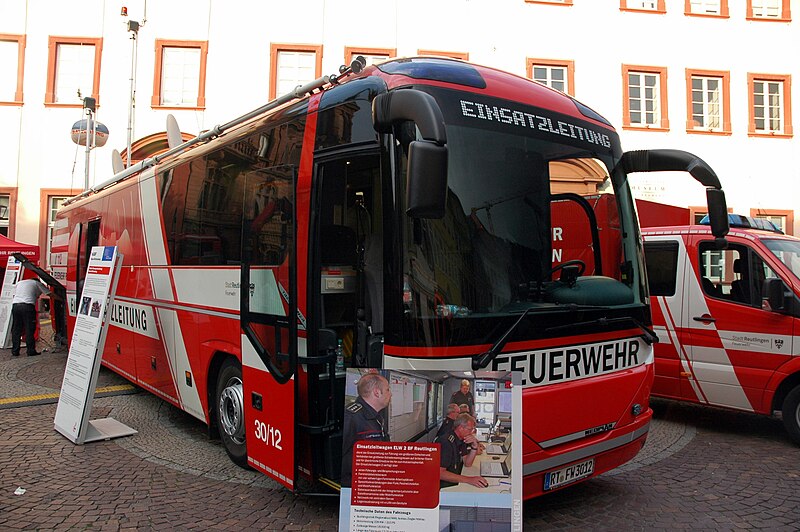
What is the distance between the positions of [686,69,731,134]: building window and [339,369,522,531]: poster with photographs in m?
18.1

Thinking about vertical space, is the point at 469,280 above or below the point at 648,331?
above

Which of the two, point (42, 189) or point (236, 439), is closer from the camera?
point (236, 439)

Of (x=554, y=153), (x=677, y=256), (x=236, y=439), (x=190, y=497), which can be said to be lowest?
(x=190, y=497)

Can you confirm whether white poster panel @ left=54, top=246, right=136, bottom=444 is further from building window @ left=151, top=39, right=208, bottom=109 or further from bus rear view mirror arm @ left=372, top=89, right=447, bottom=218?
building window @ left=151, top=39, right=208, bottom=109

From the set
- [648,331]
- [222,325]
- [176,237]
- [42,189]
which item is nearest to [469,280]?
[648,331]

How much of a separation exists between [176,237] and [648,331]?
4.48m

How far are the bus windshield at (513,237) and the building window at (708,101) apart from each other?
1636cm

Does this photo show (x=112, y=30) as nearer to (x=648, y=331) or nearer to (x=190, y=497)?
(x=190, y=497)

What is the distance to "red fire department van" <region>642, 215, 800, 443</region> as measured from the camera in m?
6.26

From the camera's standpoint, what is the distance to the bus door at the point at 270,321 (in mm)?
4188

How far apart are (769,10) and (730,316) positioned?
55.6ft

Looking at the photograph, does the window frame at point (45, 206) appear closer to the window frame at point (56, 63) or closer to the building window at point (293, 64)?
the window frame at point (56, 63)

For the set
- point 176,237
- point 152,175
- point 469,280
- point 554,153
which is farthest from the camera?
point 152,175

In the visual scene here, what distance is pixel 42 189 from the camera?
1750 centimetres
